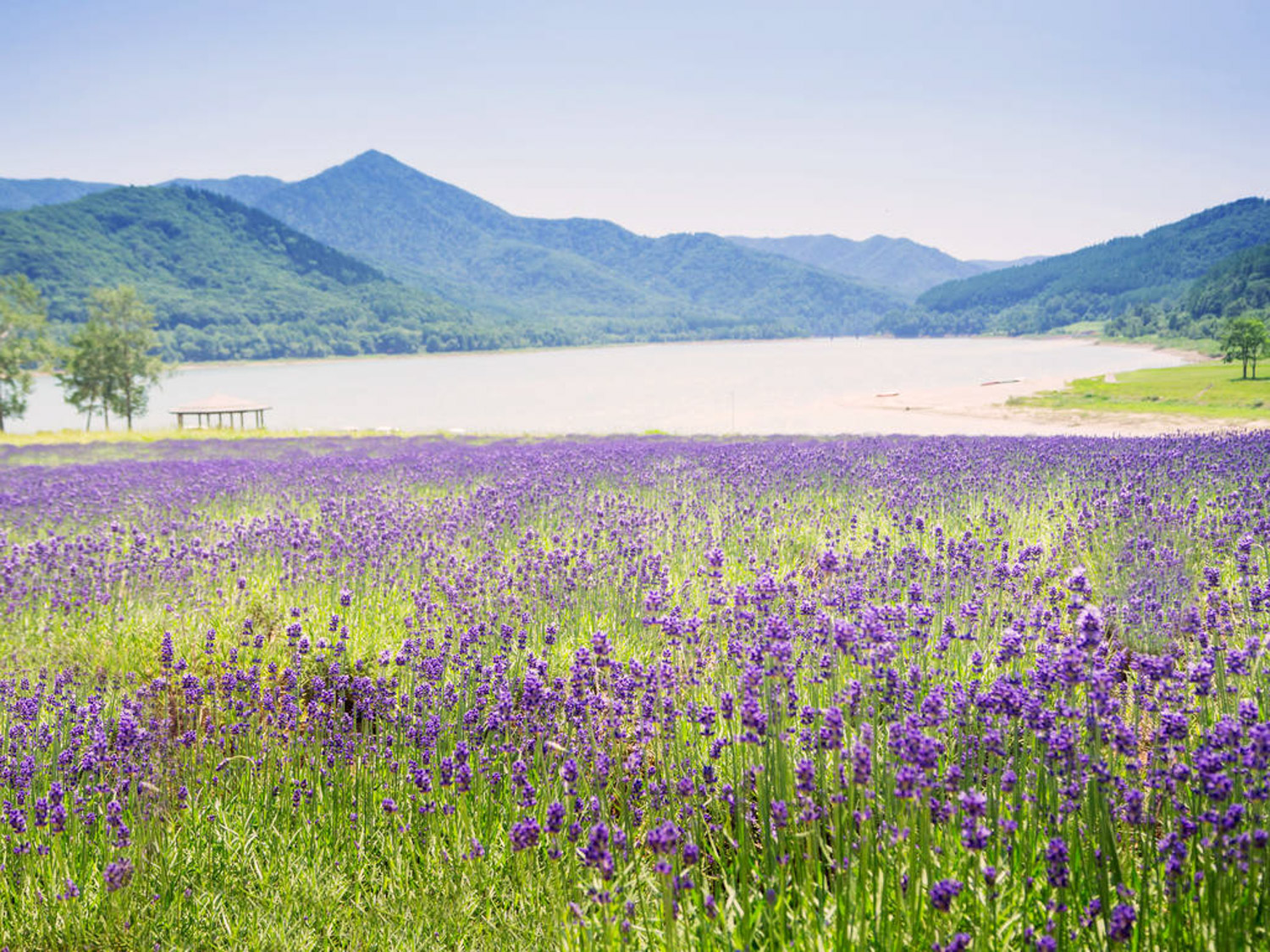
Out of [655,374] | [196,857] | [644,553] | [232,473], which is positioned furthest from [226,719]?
[655,374]

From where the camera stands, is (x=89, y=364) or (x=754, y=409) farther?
(x=754, y=409)

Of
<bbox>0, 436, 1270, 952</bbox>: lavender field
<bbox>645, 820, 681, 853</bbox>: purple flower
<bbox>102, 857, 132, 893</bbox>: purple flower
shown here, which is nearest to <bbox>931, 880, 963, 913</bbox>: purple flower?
<bbox>0, 436, 1270, 952</bbox>: lavender field

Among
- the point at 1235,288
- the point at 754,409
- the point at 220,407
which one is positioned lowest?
the point at 754,409

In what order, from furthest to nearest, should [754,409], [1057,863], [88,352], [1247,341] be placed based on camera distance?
[754,409] → [88,352] → [1247,341] → [1057,863]

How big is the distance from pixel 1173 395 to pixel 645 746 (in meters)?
37.4

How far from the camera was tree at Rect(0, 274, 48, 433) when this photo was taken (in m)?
43.3

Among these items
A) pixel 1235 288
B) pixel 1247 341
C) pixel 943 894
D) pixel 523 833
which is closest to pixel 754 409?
pixel 1247 341

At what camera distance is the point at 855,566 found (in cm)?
602

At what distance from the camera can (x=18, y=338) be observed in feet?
146

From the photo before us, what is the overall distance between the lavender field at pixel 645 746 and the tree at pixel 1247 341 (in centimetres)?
3771

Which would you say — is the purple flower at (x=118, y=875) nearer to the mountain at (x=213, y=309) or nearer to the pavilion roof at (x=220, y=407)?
the pavilion roof at (x=220, y=407)

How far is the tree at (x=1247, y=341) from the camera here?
3706 cm

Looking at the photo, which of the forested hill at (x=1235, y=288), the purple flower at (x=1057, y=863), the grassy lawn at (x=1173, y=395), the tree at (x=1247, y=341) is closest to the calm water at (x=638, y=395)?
the grassy lawn at (x=1173, y=395)

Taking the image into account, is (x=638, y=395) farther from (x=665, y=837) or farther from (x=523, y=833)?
(x=665, y=837)
